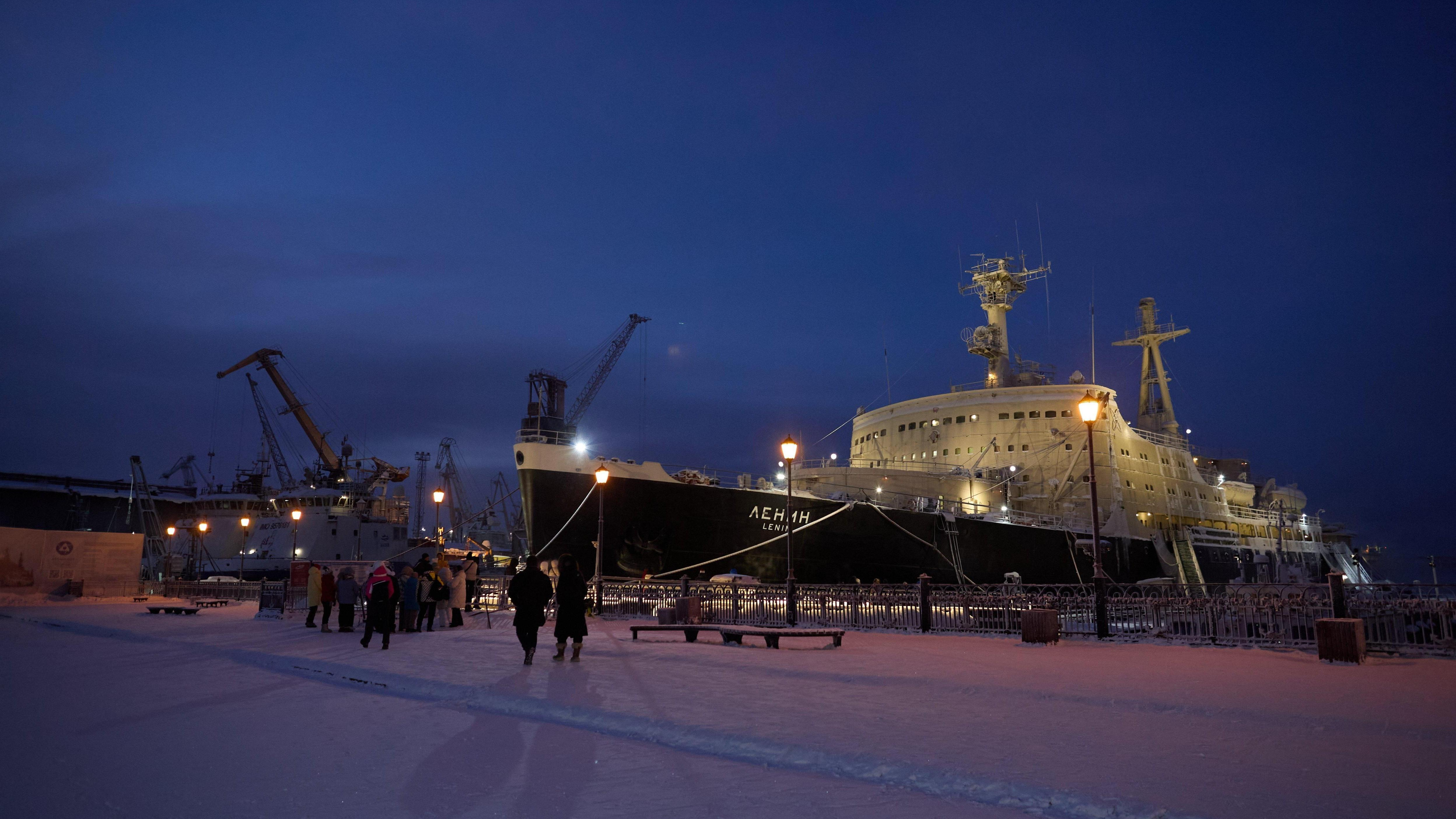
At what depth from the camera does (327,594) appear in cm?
1625

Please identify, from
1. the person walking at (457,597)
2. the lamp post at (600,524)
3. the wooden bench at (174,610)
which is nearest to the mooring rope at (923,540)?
the lamp post at (600,524)

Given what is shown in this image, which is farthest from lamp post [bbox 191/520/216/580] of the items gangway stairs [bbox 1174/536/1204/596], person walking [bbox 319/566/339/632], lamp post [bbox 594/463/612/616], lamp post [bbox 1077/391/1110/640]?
gangway stairs [bbox 1174/536/1204/596]

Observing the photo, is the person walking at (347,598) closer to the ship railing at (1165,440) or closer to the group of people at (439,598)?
the group of people at (439,598)

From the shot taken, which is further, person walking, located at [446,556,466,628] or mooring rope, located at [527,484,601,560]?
mooring rope, located at [527,484,601,560]

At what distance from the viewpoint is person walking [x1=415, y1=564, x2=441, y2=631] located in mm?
15805

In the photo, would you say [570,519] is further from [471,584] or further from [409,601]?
[409,601]

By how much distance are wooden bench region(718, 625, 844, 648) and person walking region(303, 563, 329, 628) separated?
28.3ft

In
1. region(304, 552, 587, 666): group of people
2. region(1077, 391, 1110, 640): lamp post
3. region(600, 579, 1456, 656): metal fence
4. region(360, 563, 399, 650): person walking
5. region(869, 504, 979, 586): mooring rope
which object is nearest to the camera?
region(304, 552, 587, 666): group of people

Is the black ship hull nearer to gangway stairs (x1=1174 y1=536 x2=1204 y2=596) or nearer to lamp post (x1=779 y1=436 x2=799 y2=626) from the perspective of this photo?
lamp post (x1=779 y1=436 x2=799 y2=626)

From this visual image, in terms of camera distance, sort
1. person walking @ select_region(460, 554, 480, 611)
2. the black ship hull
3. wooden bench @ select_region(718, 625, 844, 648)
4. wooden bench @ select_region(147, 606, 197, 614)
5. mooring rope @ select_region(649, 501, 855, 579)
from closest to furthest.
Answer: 1. wooden bench @ select_region(718, 625, 844, 648)
2. person walking @ select_region(460, 554, 480, 611)
3. wooden bench @ select_region(147, 606, 197, 614)
4. the black ship hull
5. mooring rope @ select_region(649, 501, 855, 579)

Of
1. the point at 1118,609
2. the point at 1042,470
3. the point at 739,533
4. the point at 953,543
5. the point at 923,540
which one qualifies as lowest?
the point at 1118,609

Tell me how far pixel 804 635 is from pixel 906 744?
7528mm

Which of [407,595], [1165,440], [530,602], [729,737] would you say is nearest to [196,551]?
[407,595]

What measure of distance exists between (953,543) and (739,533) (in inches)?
→ 338
